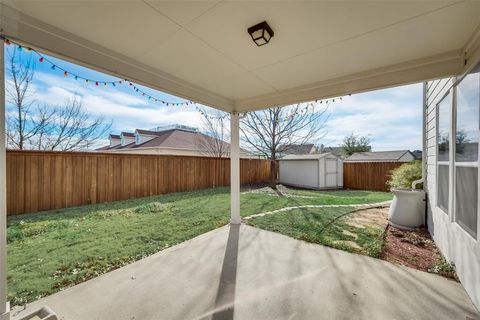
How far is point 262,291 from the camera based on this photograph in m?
2.12

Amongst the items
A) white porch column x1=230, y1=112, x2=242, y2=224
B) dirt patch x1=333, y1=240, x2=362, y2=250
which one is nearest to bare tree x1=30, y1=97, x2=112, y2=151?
white porch column x1=230, y1=112, x2=242, y2=224

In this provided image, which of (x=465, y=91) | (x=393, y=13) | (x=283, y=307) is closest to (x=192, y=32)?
(x=393, y=13)

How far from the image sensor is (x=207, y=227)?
4.12 m

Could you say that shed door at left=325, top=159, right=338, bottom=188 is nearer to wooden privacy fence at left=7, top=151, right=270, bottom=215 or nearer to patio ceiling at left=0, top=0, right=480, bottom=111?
wooden privacy fence at left=7, top=151, right=270, bottom=215

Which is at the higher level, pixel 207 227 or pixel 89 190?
pixel 89 190

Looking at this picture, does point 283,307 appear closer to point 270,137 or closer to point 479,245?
point 479,245

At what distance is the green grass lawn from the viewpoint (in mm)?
2336

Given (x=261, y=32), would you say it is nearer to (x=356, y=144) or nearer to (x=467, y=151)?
(x=467, y=151)

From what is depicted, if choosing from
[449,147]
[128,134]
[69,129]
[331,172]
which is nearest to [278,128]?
[331,172]

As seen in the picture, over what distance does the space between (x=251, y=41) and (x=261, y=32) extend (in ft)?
0.70

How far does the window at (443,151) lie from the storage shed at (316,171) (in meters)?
7.60

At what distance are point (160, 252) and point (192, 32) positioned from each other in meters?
2.87

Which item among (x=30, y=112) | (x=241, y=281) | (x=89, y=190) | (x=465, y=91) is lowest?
(x=241, y=281)

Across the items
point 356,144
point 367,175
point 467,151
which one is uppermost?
point 356,144
